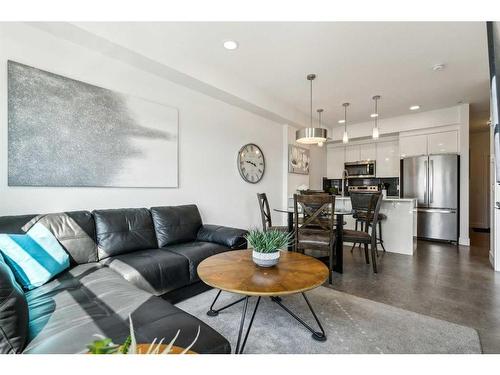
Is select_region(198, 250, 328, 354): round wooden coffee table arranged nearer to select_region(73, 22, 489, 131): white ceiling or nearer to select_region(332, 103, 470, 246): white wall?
select_region(73, 22, 489, 131): white ceiling

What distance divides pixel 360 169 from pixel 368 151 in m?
0.49

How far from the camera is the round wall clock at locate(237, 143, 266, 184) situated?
405 centimetres

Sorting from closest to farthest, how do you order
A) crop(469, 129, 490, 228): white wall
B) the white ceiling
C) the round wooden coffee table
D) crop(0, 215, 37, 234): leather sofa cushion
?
1. the round wooden coffee table
2. crop(0, 215, 37, 234): leather sofa cushion
3. the white ceiling
4. crop(469, 129, 490, 228): white wall

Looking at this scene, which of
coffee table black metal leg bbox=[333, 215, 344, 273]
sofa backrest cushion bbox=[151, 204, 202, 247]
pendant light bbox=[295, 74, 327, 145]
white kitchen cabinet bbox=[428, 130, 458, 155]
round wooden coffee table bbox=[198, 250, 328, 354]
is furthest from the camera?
white kitchen cabinet bbox=[428, 130, 458, 155]

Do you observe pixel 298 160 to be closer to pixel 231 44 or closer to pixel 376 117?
pixel 376 117

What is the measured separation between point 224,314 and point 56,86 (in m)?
2.52

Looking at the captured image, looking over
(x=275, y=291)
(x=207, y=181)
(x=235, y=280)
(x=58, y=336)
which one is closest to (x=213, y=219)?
(x=207, y=181)

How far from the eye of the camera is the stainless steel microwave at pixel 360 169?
589cm

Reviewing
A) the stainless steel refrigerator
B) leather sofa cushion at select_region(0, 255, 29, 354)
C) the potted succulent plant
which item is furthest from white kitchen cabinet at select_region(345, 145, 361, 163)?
leather sofa cushion at select_region(0, 255, 29, 354)

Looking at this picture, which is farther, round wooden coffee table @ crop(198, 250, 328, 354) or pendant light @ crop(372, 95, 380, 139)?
pendant light @ crop(372, 95, 380, 139)

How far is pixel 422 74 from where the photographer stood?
3.37m

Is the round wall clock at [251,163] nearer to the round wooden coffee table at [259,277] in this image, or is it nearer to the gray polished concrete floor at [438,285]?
the gray polished concrete floor at [438,285]

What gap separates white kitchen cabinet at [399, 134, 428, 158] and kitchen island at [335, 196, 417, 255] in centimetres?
171
